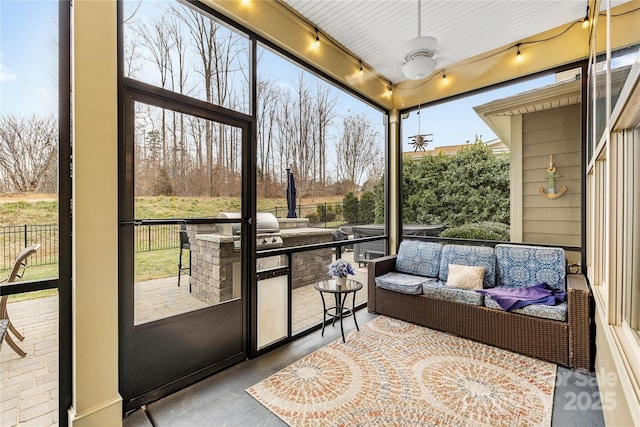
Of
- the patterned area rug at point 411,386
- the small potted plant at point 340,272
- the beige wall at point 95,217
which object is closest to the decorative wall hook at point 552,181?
the patterned area rug at point 411,386

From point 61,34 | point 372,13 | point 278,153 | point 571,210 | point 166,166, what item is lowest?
point 571,210

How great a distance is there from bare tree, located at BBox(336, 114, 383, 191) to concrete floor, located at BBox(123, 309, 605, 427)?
249cm

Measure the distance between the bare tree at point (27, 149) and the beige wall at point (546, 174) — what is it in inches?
187

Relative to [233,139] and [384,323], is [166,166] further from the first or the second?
[384,323]

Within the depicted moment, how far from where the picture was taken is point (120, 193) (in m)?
1.96

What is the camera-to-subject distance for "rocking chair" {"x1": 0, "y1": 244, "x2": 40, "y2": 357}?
159cm

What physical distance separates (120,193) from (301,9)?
8.35 feet

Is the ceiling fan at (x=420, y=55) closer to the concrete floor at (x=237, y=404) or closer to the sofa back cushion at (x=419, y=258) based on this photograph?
the sofa back cushion at (x=419, y=258)

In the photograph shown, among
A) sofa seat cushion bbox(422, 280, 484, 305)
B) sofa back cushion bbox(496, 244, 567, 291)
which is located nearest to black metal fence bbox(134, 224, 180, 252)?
sofa seat cushion bbox(422, 280, 484, 305)

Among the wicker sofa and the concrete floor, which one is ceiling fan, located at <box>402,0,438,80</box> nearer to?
the wicker sofa

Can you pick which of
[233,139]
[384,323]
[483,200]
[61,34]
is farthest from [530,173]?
[61,34]

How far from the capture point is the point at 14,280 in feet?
5.34

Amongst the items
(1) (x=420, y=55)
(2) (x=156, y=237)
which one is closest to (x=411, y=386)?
(2) (x=156, y=237)

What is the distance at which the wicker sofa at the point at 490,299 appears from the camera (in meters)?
2.60
